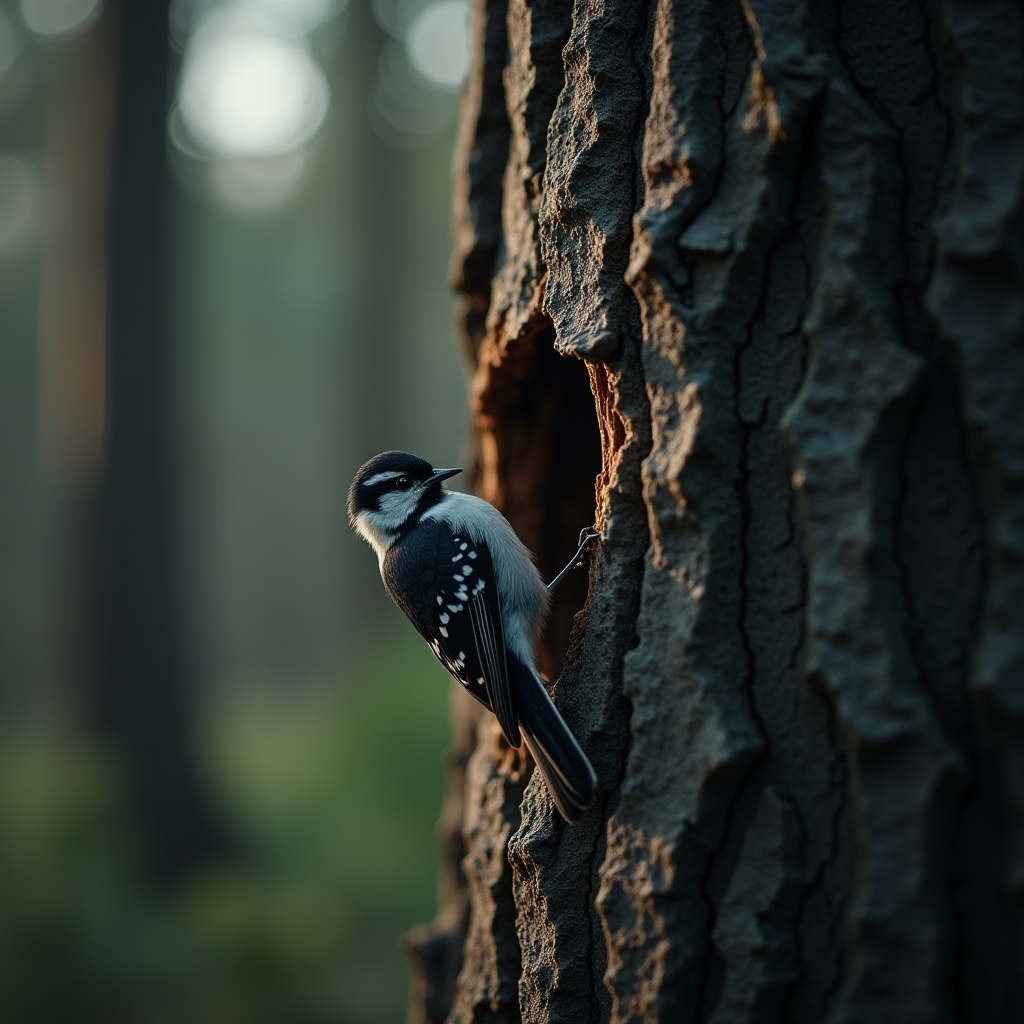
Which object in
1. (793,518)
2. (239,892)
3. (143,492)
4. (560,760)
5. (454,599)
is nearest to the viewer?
(793,518)

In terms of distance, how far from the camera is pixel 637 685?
179 centimetres

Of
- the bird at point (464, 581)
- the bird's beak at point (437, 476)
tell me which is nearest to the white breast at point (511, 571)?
the bird at point (464, 581)

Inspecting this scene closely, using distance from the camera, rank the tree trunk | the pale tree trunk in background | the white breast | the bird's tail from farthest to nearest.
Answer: the tree trunk < the white breast < the bird's tail < the pale tree trunk in background

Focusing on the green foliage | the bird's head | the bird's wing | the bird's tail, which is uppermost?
the bird's head

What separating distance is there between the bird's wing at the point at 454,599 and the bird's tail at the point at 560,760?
38cm

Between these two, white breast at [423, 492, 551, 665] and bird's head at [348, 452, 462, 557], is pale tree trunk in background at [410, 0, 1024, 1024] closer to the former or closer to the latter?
white breast at [423, 492, 551, 665]

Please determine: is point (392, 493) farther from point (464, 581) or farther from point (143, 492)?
point (143, 492)

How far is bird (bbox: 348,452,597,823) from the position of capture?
240 centimetres

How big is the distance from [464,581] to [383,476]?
718 millimetres

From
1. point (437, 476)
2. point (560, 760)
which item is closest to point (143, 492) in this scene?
point (437, 476)

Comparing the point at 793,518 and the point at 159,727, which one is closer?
the point at 793,518

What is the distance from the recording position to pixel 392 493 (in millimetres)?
3436

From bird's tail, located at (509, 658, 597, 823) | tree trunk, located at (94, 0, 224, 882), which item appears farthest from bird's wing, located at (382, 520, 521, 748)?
tree trunk, located at (94, 0, 224, 882)

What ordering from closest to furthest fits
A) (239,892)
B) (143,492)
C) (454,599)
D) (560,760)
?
(560,760) → (454,599) → (239,892) → (143,492)
